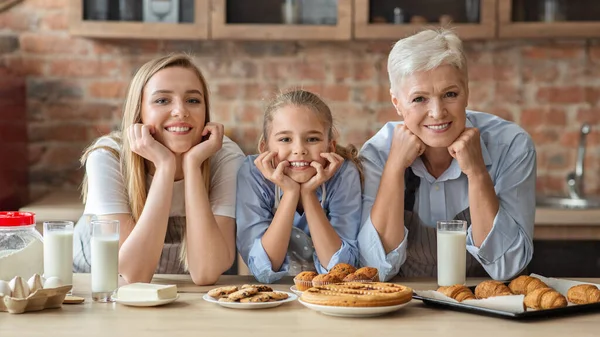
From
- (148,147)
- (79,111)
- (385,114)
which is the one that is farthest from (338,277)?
(79,111)

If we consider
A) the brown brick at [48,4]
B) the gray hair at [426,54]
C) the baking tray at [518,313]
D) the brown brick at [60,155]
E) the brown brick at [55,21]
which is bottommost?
the baking tray at [518,313]

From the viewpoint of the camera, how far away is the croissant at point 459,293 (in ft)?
5.78

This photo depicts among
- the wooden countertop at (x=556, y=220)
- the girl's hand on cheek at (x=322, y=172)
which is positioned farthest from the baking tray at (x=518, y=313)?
the wooden countertop at (x=556, y=220)

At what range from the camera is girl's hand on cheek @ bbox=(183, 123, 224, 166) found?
222cm

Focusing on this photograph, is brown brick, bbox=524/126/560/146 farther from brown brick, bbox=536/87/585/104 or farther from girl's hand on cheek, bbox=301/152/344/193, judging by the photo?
girl's hand on cheek, bbox=301/152/344/193

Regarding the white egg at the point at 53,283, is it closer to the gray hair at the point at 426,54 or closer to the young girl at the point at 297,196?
the young girl at the point at 297,196

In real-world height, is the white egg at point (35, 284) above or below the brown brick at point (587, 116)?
below

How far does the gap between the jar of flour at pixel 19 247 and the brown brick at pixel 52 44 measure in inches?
81.6

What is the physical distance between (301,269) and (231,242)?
22 centimetres

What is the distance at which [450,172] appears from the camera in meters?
2.40

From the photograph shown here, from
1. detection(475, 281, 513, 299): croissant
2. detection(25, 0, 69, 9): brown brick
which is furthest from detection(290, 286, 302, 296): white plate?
detection(25, 0, 69, 9): brown brick

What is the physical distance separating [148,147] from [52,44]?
73.8 inches

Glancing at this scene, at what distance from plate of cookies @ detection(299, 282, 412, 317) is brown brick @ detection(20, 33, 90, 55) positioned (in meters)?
2.48

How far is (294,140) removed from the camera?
2.22m
